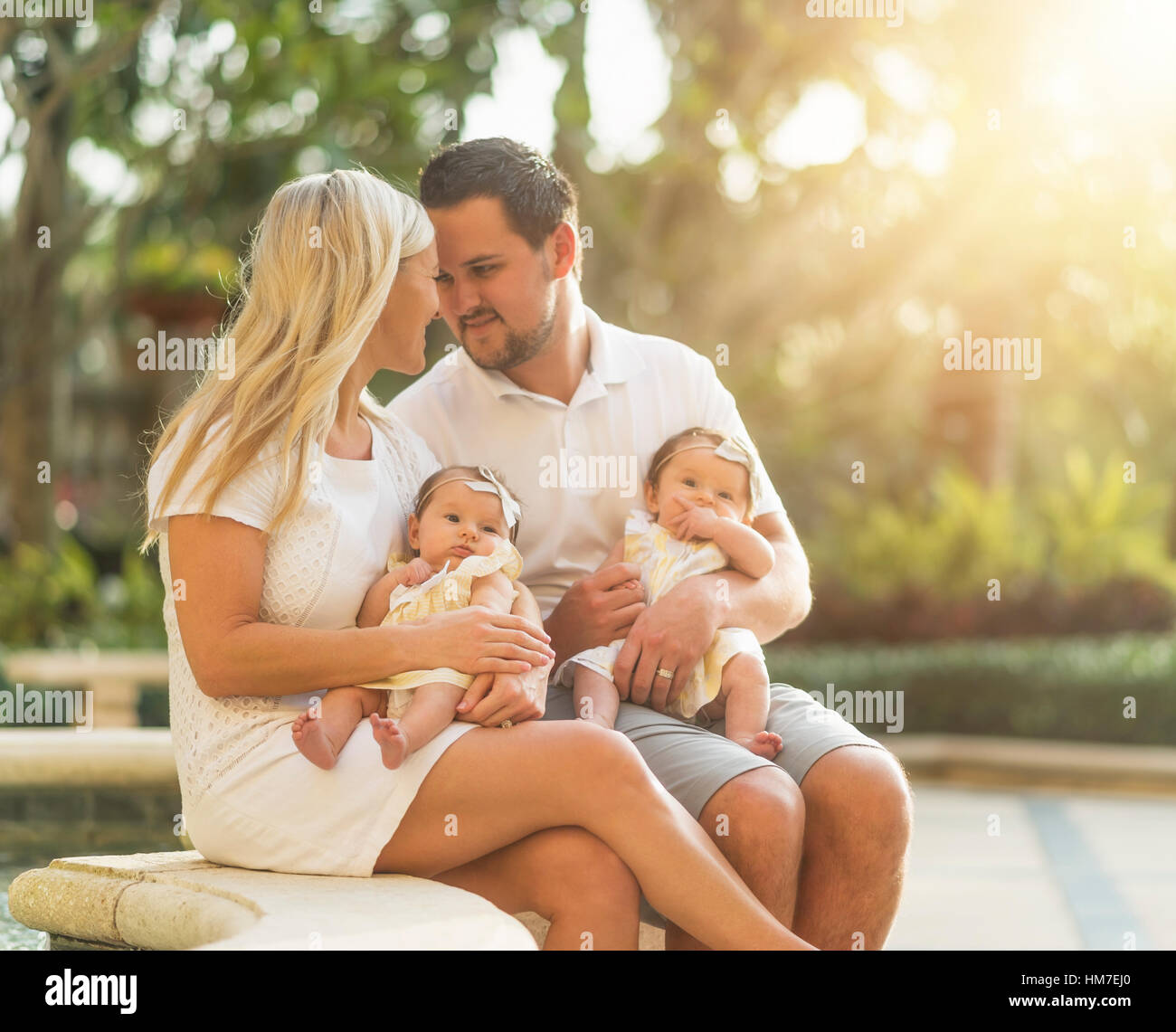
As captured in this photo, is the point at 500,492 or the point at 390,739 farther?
the point at 500,492

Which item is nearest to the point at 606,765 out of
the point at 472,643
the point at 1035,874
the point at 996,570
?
the point at 472,643

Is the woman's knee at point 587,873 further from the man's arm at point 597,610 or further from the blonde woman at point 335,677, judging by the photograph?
the man's arm at point 597,610

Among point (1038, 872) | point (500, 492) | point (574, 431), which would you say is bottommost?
point (1038, 872)

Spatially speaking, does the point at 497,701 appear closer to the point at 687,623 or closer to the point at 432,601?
the point at 432,601

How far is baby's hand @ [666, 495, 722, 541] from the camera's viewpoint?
125 inches

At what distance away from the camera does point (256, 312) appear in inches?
109

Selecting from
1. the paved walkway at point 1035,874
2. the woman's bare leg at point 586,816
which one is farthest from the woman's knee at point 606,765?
the paved walkway at point 1035,874

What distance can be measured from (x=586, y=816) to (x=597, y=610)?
0.69 metres

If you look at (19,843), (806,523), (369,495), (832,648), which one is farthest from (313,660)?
(806,523)

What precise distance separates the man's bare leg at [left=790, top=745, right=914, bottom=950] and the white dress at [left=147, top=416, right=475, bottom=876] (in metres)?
0.76

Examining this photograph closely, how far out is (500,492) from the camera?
292cm

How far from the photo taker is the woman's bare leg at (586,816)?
248cm

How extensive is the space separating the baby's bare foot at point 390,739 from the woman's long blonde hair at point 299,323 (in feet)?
1.41
